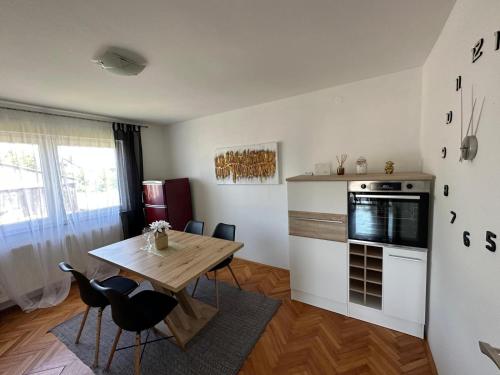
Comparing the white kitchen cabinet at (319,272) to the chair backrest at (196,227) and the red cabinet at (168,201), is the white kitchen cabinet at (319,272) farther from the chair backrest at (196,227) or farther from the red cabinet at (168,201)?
the red cabinet at (168,201)

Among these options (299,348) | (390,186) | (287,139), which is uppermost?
(287,139)

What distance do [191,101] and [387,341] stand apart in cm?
338

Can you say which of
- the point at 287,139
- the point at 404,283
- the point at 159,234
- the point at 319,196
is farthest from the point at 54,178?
the point at 404,283

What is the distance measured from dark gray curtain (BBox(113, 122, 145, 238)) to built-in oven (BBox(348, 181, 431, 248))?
3.41 meters

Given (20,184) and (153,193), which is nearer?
(20,184)

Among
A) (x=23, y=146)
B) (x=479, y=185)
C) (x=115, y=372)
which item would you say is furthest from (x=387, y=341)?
(x=23, y=146)

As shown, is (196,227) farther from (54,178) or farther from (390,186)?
(390,186)

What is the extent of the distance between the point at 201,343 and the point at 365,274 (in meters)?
1.69

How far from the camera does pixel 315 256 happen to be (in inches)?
87.9

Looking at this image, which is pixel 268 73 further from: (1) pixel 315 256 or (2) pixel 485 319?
(2) pixel 485 319

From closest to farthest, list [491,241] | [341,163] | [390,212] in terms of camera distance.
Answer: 1. [491,241]
2. [390,212]
3. [341,163]

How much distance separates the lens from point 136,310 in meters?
1.46

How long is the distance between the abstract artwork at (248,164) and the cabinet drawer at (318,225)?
87 cm

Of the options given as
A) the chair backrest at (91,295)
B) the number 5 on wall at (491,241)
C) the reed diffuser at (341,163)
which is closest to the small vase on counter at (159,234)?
the chair backrest at (91,295)
